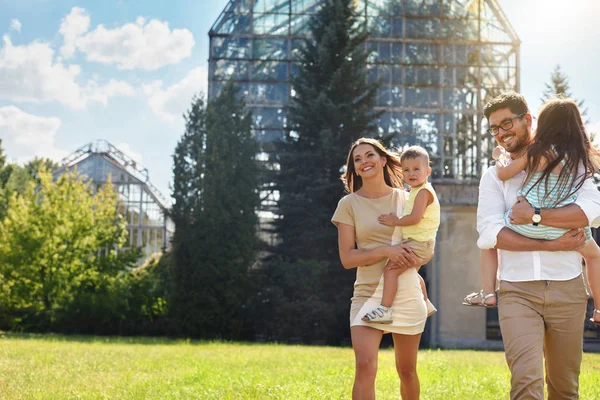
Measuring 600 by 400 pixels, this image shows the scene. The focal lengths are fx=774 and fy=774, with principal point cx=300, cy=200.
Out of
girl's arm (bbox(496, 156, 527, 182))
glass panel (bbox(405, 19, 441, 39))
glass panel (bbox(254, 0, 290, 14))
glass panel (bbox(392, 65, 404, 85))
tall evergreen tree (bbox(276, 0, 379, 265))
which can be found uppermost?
glass panel (bbox(254, 0, 290, 14))

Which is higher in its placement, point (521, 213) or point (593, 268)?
point (521, 213)

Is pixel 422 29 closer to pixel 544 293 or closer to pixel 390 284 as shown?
pixel 390 284

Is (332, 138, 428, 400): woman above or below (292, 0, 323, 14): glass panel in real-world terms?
below

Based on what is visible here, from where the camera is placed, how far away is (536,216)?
418 cm

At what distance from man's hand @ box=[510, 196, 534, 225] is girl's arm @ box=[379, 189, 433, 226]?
81 centimetres

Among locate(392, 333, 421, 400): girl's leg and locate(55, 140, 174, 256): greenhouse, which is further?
locate(55, 140, 174, 256): greenhouse

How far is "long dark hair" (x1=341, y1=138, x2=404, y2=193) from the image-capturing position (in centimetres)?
534

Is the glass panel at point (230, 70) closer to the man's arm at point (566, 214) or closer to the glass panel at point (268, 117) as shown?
the glass panel at point (268, 117)

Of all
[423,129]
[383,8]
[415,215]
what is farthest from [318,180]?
[415,215]

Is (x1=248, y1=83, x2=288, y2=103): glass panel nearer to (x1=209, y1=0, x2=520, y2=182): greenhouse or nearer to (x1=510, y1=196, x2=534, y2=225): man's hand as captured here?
(x1=209, y1=0, x2=520, y2=182): greenhouse

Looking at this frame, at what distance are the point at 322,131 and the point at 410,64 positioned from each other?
8820 millimetres

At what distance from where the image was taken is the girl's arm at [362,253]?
4910 mm

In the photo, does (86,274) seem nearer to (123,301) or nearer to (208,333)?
(123,301)

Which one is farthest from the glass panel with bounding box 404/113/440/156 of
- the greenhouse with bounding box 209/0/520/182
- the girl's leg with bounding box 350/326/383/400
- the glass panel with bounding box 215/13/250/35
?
the girl's leg with bounding box 350/326/383/400
